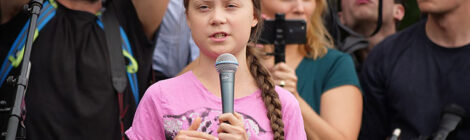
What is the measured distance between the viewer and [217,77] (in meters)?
2.30

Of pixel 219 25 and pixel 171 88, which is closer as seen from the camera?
pixel 219 25

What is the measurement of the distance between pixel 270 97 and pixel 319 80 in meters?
1.29

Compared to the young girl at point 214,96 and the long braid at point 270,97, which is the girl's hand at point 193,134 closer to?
the young girl at point 214,96

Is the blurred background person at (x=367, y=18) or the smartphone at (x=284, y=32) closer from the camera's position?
the smartphone at (x=284, y=32)

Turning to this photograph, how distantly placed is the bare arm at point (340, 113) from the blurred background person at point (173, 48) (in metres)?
0.98

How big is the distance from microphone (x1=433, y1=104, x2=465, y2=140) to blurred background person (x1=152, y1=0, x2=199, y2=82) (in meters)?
1.52

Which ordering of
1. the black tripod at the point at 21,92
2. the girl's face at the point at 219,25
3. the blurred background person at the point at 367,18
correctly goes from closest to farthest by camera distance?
the girl's face at the point at 219,25 < the black tripod at the point at 21,92 < the blurred background person at the point at 367,18

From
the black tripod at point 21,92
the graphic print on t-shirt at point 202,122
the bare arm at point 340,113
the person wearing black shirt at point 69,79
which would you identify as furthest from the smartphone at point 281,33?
the black tripod at point 21,92

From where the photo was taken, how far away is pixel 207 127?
220 cm

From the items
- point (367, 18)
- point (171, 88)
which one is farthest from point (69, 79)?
point (367, 18)

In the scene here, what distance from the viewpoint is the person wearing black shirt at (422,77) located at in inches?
139

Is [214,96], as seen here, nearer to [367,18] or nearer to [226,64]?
[226,64]

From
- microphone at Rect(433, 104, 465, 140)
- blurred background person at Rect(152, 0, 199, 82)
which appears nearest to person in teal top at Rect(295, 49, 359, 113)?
microphone at Rect(433, 104, 465, 140)

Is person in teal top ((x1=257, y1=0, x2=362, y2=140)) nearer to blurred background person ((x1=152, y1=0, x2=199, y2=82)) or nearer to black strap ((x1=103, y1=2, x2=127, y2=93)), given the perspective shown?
blurred background person ((x1=152, y1=0, x2=199, y2=82))
